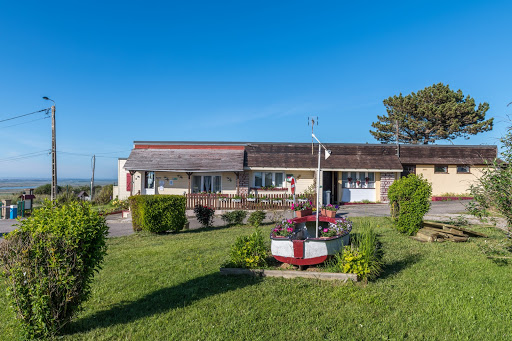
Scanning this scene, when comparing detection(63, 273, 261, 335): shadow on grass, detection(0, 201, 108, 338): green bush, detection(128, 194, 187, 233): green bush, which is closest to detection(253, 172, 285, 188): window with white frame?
detection(128, 194, 187, 233): green bush

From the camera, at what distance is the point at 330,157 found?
25.0 meters

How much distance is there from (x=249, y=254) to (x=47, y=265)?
3.98 meters

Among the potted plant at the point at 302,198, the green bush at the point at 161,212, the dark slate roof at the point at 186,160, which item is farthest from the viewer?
the dark slate roof at the point at 186,160

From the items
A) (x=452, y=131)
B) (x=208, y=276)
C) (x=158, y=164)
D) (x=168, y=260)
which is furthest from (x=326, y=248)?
(x=452, y=131)

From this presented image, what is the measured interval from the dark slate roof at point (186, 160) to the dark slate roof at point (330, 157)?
4.73 ft

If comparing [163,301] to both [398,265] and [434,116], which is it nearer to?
[398,265]

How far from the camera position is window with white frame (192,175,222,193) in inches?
957

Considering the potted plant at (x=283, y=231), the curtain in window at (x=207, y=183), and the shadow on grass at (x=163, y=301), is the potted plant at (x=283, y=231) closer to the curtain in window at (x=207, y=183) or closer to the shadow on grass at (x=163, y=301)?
the shadow on grass at (x=163, y=301)

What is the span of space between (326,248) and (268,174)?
57.7ft

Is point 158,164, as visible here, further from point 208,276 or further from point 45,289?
point 45,289

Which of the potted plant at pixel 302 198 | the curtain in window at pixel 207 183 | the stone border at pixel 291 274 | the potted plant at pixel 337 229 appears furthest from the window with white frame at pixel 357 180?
the stone border at pixel 291 274

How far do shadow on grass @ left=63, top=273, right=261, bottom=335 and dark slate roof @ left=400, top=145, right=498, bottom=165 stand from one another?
23.0 metres

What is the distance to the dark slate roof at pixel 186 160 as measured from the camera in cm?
2284

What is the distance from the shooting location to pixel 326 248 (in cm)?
653
